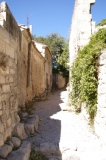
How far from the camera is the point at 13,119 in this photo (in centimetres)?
385

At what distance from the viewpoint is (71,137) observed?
494 centimetres

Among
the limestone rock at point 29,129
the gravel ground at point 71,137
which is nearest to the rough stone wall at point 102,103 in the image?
the gravel ground at point 71,137

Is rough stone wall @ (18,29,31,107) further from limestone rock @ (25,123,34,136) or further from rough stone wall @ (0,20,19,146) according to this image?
rough stone wall @ (0,20,19,146)

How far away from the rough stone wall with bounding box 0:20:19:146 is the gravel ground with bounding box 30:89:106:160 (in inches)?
52.5

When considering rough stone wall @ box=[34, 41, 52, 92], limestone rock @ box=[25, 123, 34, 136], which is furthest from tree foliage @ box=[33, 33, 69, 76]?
limestone rock @ box=[25, 123, 34, 136]

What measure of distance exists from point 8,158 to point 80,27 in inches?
289

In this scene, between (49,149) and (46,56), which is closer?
(49,149)

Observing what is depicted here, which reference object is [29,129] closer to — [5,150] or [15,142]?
[15,142]

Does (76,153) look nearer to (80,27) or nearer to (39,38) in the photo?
(80,27)

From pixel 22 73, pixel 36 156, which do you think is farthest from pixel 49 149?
pixel 22 73

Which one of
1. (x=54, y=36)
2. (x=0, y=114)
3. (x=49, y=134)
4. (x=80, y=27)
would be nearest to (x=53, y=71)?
(x=54, y=36)

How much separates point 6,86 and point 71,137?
2725 mm

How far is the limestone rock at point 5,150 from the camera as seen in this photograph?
2951mm

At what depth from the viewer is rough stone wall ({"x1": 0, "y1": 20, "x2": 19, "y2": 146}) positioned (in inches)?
120
